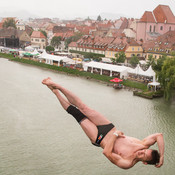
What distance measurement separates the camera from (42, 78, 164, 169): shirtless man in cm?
247

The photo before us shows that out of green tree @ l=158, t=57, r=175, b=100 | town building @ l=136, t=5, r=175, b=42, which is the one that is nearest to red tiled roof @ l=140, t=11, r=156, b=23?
town building @ l=136, t=5, r=175, b=42

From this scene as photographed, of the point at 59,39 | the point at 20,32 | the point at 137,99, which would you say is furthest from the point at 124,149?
the point at 20,32

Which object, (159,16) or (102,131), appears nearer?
(102,131)

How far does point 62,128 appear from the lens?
9812 mm

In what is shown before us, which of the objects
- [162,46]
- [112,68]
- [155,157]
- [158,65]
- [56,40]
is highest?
[56,40]

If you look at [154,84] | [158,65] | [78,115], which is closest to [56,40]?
[158,65]

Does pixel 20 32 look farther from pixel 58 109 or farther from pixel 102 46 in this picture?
pixel 58 109

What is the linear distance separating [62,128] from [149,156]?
762 cm

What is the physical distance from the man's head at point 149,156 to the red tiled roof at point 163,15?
125ft

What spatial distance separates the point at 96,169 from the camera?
713 cm

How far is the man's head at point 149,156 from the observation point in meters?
2.44

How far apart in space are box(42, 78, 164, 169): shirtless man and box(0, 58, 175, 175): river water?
15.2 ft

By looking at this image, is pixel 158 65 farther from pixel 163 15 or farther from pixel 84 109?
pixel 163 15

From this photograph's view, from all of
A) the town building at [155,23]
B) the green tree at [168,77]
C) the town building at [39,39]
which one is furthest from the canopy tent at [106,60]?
the town building at [39,39]
